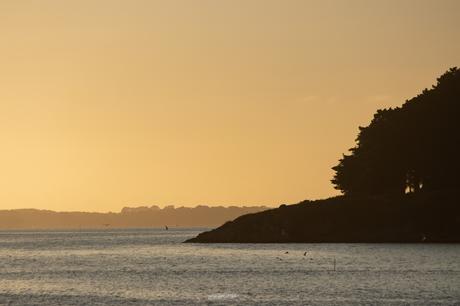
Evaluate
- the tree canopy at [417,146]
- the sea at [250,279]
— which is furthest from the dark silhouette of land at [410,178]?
the sea at [250,279]

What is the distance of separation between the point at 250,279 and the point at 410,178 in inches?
3550

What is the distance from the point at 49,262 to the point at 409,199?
73.8 metres

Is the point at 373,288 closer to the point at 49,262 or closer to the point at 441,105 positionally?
the point at 49,262

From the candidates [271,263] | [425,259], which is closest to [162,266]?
[271,263]

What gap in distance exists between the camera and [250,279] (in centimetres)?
11100

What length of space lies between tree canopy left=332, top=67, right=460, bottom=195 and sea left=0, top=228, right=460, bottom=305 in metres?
19.3

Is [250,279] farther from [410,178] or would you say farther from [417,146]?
[410,178]

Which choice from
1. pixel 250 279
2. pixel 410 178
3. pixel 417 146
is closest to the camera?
pixel 250 279

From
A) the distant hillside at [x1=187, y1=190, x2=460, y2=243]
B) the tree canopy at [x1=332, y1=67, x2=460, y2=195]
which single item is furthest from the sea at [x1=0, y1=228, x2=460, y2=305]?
the tree canopy at [x1=332, y1=67, x2=460, y2=195]

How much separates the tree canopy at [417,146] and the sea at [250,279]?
1926 cm

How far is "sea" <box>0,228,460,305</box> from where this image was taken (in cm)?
8650

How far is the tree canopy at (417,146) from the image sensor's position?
7116 inches

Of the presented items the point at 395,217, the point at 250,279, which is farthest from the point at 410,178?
the point at 250,279

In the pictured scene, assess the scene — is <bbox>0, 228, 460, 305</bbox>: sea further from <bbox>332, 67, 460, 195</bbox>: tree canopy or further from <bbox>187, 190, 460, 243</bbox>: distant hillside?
<bbox>332, 67, 460, 195</bbox>: tree canopy
